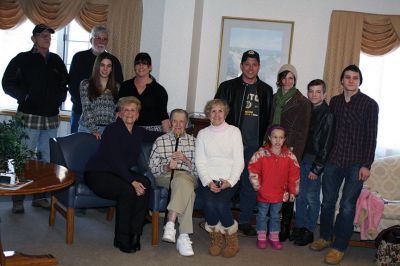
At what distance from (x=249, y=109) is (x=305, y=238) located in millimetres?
1143

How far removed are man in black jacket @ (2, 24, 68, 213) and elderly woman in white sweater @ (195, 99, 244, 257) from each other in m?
1.45

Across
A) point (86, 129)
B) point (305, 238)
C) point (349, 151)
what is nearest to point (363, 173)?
point (349, 151)

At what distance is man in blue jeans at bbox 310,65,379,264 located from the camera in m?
3.54

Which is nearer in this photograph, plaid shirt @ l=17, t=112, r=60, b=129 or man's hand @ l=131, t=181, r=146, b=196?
man's hand @ l=131, t=181, r=146, b=196

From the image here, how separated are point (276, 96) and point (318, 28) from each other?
76.9 inches

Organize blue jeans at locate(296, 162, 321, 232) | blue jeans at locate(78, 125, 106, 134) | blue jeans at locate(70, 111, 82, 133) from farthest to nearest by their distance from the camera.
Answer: blue jeans at locate(70, 111, 82, 133)
blue jeans at locate(78, 125, 106, 134)
blue jeans at locate(296, 162, 321, 232)

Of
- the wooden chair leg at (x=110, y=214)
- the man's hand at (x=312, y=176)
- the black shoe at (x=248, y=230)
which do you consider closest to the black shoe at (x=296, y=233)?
the black shoe at (x=248, y=230)

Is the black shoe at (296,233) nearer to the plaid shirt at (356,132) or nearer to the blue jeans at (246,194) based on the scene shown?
the blue jeans at (246,194)

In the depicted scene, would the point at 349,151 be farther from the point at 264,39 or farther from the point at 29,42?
the point at 29,42

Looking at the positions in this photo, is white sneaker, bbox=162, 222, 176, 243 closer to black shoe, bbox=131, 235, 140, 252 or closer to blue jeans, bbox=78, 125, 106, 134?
black shoe, bbox=131, 235, 140, 252

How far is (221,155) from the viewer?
3.78m

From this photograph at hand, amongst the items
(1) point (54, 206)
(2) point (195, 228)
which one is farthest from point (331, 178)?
(1) point (54, 206)

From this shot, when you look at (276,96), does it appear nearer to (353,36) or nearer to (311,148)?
(311,148)

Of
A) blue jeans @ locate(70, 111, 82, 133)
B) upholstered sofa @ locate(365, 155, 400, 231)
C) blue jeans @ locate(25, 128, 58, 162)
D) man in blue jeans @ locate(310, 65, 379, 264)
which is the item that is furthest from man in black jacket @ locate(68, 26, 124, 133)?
upholstered sofa @ locate(365, 155, 400, 231)
